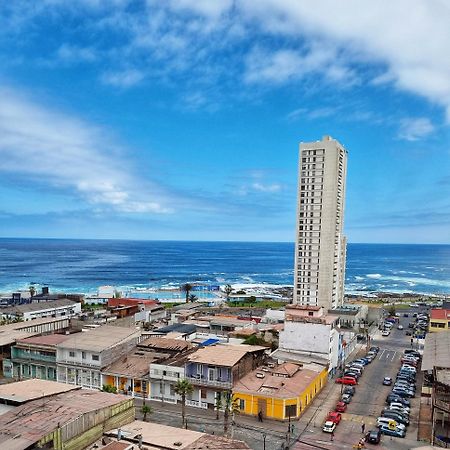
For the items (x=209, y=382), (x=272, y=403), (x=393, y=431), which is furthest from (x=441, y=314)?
(x=209, y=382)

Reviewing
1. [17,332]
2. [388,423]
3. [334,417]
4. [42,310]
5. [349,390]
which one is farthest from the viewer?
[42,310]

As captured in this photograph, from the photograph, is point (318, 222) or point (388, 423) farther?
point (318, 222)

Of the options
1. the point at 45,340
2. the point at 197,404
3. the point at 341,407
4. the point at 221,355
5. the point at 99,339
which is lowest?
the point at 197,404

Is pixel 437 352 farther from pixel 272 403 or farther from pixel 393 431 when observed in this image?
pixel 272 403

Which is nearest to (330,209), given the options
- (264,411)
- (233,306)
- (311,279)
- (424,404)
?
(311,279)

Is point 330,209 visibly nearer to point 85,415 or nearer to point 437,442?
point 437,442

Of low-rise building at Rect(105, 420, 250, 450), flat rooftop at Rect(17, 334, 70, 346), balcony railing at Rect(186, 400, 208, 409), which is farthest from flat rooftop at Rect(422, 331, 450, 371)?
flat rooftop at Rect(17, 334, 70, 346)

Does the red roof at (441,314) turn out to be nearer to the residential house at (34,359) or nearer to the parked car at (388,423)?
the parked car at (388,423)

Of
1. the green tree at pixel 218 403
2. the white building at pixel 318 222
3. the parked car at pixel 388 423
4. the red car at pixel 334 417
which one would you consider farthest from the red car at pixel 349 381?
the white building at pixel 318 222
